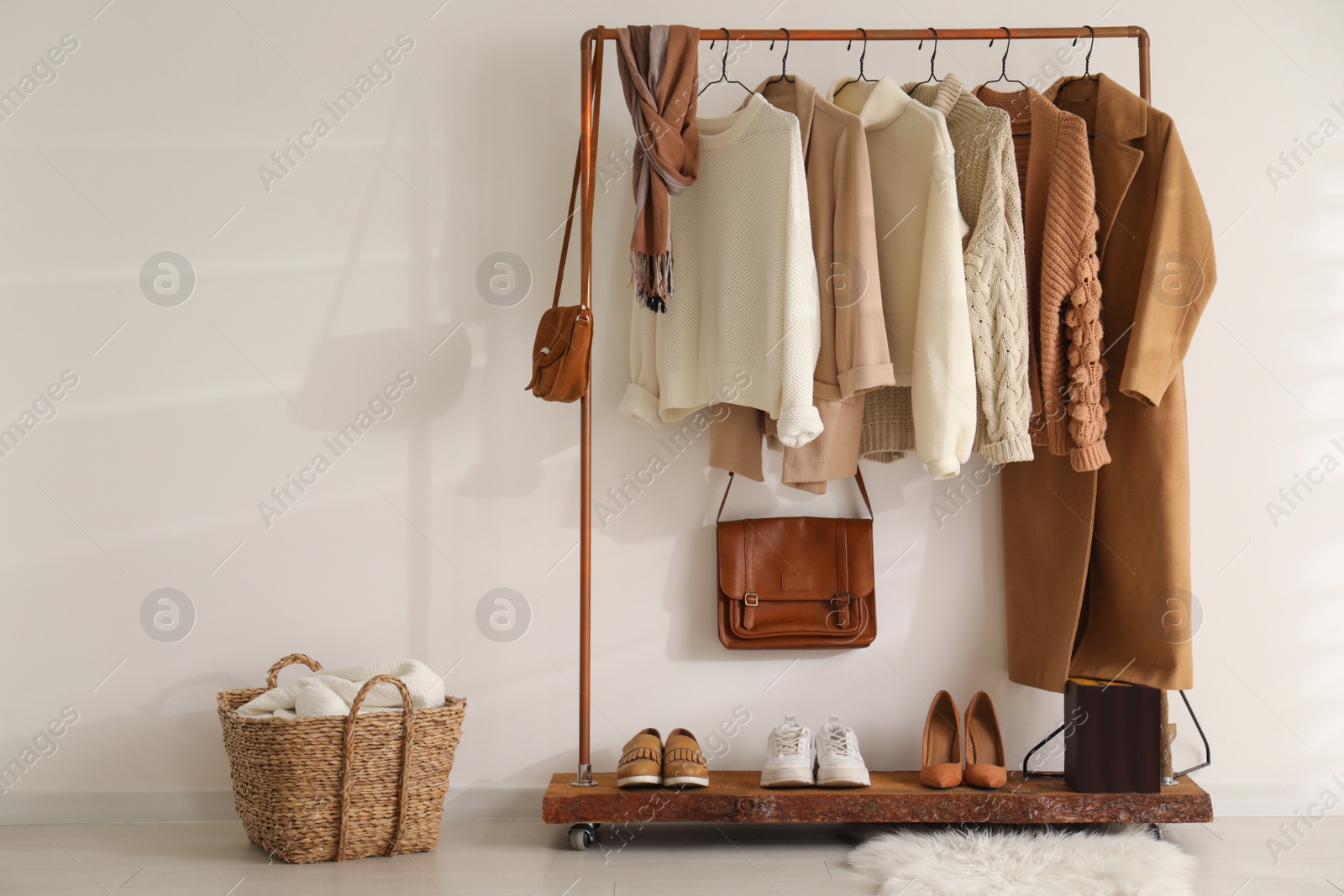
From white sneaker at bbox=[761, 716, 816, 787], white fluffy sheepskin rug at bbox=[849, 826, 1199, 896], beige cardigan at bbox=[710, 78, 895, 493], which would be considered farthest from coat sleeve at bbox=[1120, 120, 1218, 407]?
white sneaker at bbox=[761, 716, 816, 787]

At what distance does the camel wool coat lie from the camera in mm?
1911

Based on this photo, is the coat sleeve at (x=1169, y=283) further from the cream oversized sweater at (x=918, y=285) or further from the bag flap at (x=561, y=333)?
the bag flap at (x=561, y=333)

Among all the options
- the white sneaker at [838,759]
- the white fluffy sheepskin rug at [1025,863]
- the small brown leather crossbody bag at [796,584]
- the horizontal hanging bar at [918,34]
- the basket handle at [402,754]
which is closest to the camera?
the white fluffy sheepskin rug at [1025,863]

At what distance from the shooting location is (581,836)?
1927mm

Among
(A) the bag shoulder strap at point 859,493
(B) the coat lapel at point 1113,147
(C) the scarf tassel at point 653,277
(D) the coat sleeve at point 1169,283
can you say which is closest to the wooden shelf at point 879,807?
(A) the bag shoulder strap at point 859,493

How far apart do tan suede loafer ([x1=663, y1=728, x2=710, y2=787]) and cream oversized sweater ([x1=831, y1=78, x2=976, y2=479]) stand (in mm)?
760

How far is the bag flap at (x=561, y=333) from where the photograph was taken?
195cm

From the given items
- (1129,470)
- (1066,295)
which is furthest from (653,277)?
(1129,470)

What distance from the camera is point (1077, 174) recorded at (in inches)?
76.2

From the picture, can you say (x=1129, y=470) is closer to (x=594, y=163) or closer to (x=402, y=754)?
(x=594, y=163)

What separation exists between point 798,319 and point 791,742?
0.88 m

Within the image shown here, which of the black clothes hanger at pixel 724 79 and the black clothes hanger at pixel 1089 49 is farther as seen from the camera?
the black clothes hanger at pixel 724 79

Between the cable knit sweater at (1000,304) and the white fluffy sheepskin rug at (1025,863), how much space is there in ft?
2.47

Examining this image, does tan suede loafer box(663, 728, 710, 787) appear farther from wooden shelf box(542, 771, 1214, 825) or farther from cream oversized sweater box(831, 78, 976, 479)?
cream oversized sweater box(831, 78, 976, 479)
